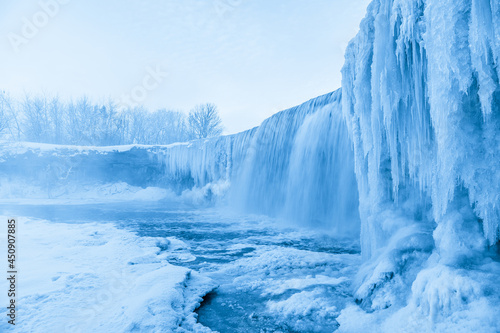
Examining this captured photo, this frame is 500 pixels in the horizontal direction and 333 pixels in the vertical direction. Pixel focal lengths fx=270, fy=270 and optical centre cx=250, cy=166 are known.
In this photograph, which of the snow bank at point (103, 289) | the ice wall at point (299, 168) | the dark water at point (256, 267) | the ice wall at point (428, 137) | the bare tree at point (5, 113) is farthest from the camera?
the bare tree at point (5, 113)

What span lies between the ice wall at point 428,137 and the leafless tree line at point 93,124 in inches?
1221

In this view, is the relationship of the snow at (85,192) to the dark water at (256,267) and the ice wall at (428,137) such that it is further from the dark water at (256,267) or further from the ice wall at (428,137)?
the ice wall at (428,137)

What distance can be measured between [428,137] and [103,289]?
4297mm

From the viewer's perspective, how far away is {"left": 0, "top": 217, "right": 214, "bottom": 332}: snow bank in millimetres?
2537

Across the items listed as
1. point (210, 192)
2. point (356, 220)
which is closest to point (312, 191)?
point (356, 220)

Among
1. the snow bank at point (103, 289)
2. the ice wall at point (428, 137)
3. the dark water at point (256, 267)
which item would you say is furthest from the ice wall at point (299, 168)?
the snow bank at point (103, 289)

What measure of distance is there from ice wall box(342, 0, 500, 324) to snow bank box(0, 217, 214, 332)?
2067mm

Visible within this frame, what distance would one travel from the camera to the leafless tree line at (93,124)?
30859 millimetres

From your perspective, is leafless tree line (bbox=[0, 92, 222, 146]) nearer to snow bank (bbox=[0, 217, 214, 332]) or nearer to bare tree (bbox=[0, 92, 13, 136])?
bare tree (bbox=[0, 92, 13, 136])

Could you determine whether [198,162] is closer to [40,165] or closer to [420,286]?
[40,165]

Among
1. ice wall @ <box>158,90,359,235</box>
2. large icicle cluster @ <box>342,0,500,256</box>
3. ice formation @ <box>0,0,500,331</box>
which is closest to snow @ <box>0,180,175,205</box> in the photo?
ice wall @ <box>158,90,359,235</box>

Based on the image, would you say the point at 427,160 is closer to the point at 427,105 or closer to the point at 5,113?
the point at 427,105

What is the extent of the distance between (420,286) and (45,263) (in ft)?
16.1

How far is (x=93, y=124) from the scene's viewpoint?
30.8m
